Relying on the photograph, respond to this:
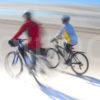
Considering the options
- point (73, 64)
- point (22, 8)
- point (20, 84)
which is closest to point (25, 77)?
point (20, 84)

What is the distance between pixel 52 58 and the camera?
352cm

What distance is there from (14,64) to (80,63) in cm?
64

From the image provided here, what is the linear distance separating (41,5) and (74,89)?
69.4 inches

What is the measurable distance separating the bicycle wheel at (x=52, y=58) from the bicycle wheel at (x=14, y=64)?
10.6 inches

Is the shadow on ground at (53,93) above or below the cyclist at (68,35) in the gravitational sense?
below

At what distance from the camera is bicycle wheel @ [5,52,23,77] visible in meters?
3.40

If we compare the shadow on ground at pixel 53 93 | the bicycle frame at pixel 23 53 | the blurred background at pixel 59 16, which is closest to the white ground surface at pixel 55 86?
the shadow on ground at pixel 53 93

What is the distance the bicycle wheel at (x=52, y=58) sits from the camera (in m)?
3.38

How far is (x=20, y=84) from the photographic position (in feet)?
10.8

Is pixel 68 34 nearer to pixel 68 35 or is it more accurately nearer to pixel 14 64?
pixel 68 35

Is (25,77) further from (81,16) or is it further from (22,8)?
(81,16)

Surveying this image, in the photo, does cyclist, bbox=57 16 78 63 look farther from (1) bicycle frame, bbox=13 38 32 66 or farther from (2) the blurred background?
(2) the blurred background

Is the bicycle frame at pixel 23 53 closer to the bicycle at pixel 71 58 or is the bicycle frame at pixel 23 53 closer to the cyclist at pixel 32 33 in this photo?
the cyclist at pixel 32 33

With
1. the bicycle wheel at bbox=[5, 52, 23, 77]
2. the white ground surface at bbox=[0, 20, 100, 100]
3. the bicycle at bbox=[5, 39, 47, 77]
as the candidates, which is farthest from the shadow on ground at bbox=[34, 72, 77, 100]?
the bicycle wheel at bbox=[5, 52, 23, 77]
